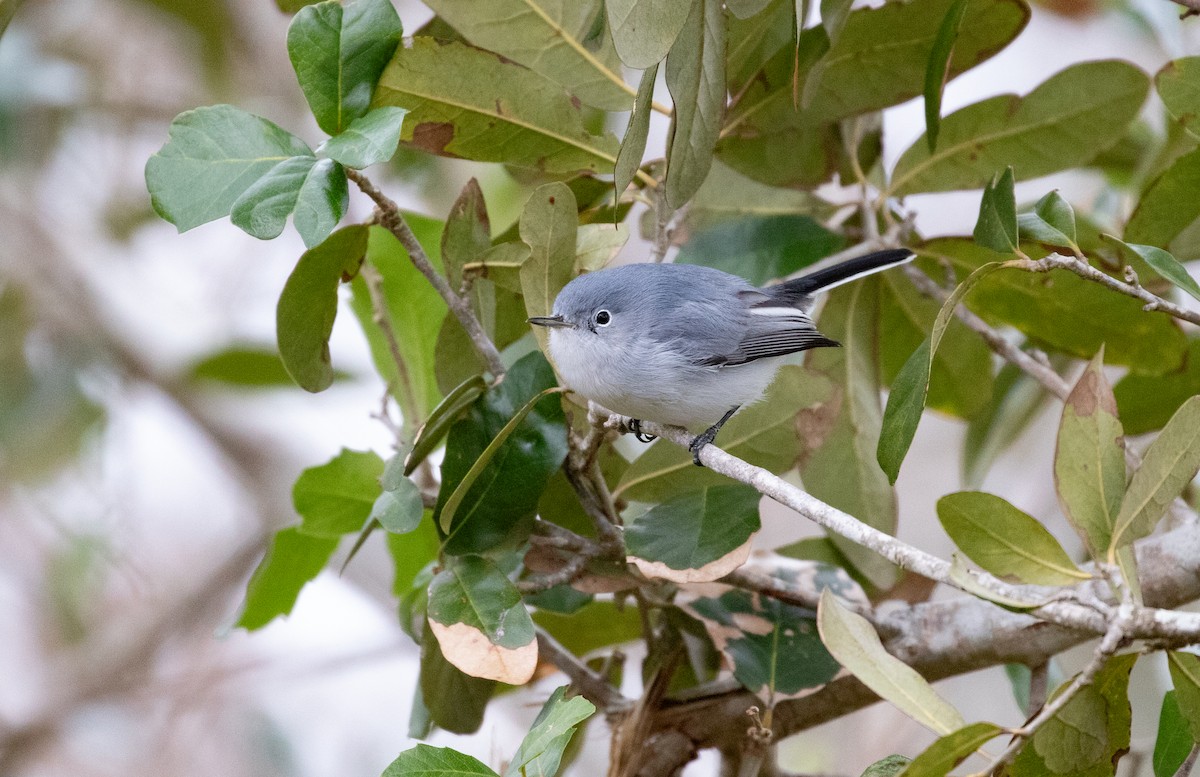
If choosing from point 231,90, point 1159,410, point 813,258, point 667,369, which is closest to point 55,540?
point 231,90

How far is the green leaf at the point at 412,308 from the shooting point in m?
1.41

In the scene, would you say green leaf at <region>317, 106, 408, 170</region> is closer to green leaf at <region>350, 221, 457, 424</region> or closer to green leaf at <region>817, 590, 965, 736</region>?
green leaf at <region>350, 221, 457, 424</region>

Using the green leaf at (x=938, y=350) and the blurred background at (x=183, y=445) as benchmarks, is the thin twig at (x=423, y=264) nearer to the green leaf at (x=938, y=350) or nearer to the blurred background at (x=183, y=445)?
the green leaf at (x=938, y=350)

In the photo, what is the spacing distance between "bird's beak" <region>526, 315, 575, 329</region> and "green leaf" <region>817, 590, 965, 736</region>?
1.69 ft

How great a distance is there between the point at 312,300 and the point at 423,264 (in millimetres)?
140

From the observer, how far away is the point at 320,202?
98cm

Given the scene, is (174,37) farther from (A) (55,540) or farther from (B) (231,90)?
(A) (55,540)

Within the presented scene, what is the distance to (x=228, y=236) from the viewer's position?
3625 millimetres

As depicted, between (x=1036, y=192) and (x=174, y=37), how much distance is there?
297 cm

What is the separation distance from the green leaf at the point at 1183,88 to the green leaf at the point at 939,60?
0.25 m

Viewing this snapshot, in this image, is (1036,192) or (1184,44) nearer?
(1184,44)

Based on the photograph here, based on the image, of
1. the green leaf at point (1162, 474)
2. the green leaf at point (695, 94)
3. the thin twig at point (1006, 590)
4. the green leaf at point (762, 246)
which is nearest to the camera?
the thin twig at point (1006, 590)

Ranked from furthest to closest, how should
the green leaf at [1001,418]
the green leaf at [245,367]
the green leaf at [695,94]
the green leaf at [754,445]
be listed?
1. the green leaf at [245,367]
2. the green leaf at [1001,418]
3. the green leaf at [754,445]
4. the green leaf at [695,94]

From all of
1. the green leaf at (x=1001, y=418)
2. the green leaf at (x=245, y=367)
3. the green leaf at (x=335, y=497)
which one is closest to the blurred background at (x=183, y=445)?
the green leaf at (x=245, y=367)
